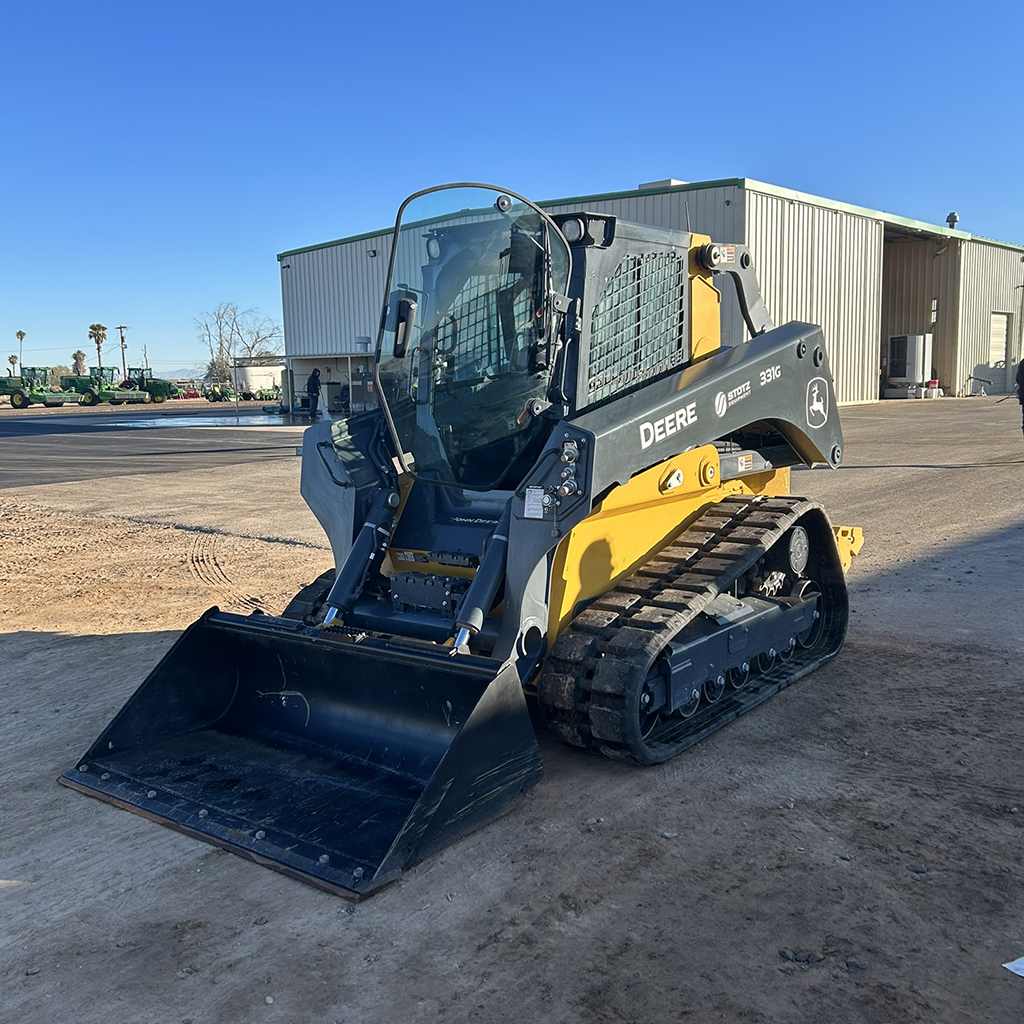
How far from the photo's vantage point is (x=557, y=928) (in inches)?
136

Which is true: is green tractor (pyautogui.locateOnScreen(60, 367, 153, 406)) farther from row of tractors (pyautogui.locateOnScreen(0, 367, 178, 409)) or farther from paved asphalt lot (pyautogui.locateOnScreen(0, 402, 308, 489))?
paved asphalt lot (pyautogui.locateOnScreen(0, 402, 308, 489))

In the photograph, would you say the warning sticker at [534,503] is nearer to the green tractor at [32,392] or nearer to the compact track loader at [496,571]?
the compact track loader at [496,571]

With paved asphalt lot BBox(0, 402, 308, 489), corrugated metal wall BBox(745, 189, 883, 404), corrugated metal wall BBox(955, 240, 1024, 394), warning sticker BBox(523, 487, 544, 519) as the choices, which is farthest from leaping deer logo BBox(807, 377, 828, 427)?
corrugated metal wall BBox(955, 240, 1024, 394)

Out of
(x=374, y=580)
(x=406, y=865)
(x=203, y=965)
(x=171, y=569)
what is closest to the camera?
(x=203, y=965)

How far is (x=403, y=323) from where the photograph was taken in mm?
5258

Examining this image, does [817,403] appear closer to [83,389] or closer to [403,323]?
[403,323]

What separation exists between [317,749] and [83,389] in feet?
182

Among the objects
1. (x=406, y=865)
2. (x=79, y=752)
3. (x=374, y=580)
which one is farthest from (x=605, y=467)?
(x=79, y=752)

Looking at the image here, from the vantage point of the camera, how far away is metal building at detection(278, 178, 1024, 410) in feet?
87.7

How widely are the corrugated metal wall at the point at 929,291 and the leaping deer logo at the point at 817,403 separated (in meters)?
34.8

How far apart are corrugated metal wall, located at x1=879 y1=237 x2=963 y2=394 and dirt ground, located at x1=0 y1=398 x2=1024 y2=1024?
114ft

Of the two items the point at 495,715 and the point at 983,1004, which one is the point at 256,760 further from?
the point at 983,1004

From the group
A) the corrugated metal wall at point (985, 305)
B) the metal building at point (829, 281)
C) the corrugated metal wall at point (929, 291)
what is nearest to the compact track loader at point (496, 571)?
the metal building at point (829, 281)

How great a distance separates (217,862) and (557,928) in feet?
4.58
